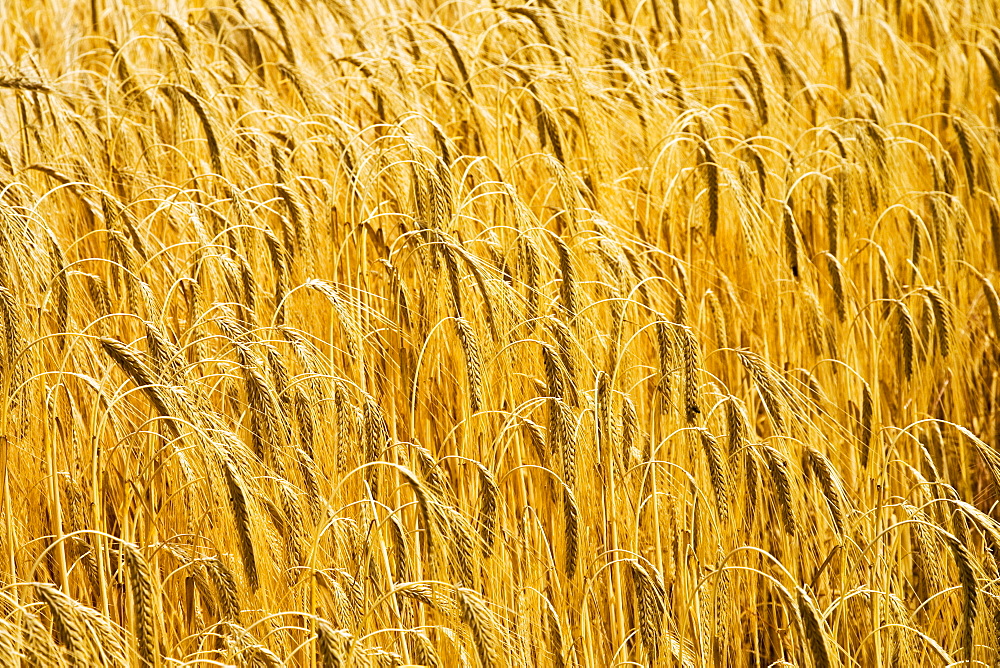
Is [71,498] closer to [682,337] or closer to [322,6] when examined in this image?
[682,337]

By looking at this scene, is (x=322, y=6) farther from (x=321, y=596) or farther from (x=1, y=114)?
(x=321, y=596)

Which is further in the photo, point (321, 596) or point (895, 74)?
point (895, 74)

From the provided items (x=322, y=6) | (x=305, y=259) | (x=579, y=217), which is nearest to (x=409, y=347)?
(x=305, y=259)

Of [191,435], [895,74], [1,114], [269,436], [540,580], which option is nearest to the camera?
[191,435]

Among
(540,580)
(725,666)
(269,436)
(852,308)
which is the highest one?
(269,436)

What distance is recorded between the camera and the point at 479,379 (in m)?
1.47

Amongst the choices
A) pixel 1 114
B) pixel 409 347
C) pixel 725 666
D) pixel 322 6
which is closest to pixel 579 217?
pixel 409 347

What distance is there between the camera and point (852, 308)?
86.4 inches

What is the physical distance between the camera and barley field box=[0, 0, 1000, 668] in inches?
52.9

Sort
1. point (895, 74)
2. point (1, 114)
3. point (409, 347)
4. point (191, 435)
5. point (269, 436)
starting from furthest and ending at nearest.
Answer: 1. point (895, 74)
2. point (1, 114)
3. point (409, 347)
4. point (269, 436)
5. point (191, 435)

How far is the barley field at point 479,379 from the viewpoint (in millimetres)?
1343

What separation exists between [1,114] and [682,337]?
68.7 inches

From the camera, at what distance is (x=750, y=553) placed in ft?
5.94

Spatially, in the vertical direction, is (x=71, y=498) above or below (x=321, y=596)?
above
